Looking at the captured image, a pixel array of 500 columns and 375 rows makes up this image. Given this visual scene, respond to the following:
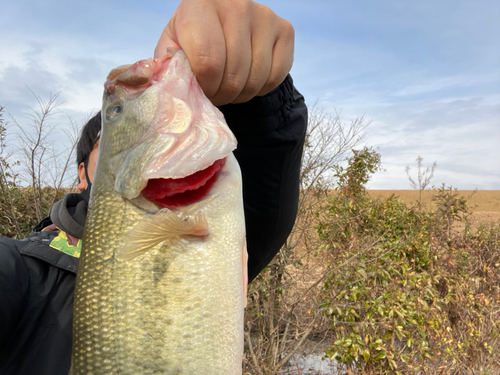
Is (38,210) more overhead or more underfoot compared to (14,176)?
more underfoot

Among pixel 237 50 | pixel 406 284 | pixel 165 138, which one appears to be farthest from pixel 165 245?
pixel 406 284

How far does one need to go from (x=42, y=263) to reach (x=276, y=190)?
135 cm

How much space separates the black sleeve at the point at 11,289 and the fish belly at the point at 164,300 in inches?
24.5

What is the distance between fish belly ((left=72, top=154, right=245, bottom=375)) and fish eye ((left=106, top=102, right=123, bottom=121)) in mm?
312

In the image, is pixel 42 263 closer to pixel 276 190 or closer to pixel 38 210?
pixel 276 190

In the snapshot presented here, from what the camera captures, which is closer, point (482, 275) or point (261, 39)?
point (261, 39)

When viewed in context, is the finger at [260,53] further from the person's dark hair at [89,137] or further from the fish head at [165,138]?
the person's dark hair at [89,137]

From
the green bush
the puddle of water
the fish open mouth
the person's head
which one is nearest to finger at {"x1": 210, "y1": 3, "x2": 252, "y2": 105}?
the fish open mouth

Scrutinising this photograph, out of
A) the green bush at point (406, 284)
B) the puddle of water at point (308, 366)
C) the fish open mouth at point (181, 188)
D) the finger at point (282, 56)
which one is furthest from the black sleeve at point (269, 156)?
the puddle of water at point (308, 366)

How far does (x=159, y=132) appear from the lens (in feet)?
4.07

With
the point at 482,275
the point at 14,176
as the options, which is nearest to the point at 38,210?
the point at 14,176

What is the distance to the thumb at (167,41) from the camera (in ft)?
4.02

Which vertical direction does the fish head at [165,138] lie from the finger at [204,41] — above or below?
below

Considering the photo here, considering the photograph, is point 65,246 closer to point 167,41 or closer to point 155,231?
point 155,231
